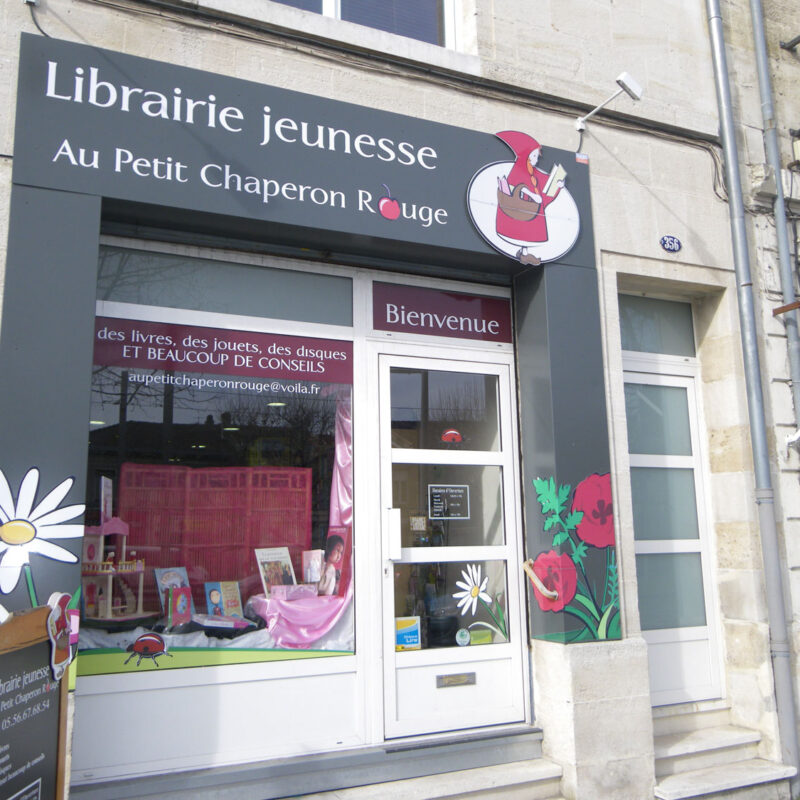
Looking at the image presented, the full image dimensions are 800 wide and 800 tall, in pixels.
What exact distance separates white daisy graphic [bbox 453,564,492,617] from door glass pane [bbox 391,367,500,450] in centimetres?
77

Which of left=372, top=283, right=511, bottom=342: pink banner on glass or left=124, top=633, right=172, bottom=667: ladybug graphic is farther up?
left=372, top=283, right=511, bottom=342: pink banner on glass

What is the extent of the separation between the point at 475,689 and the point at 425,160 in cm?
321

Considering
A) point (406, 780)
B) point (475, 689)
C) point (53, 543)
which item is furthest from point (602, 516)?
point (53, 543)

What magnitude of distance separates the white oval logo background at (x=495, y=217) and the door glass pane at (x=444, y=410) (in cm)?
86

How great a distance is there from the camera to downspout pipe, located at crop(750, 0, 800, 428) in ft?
18.7

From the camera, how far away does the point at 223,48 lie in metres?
4.40

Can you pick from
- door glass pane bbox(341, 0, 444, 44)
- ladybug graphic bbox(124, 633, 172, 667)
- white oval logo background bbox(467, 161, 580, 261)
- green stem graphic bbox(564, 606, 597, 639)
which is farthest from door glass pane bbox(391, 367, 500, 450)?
door glass pane bbox(341, 0, 444, 44)

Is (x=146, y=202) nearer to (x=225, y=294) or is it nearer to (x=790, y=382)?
(x=225, y=294)

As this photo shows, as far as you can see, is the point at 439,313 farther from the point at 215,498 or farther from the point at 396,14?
the point at 396,14

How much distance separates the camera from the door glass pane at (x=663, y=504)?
547 cm

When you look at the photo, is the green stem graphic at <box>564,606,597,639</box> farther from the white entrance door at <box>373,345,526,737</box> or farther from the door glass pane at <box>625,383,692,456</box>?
the door glass pane at <box>625,383,692,456</box>

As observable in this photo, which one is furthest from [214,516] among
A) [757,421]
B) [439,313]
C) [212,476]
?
[757,421]

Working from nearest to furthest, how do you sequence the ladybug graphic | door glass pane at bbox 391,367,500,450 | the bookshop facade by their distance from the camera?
the bookshop facade, the ladybug graphic, door glass pane at bbox 391,367,500,450

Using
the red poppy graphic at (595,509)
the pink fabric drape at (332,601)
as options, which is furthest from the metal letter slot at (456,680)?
the red poppy graphic at (595,509)
